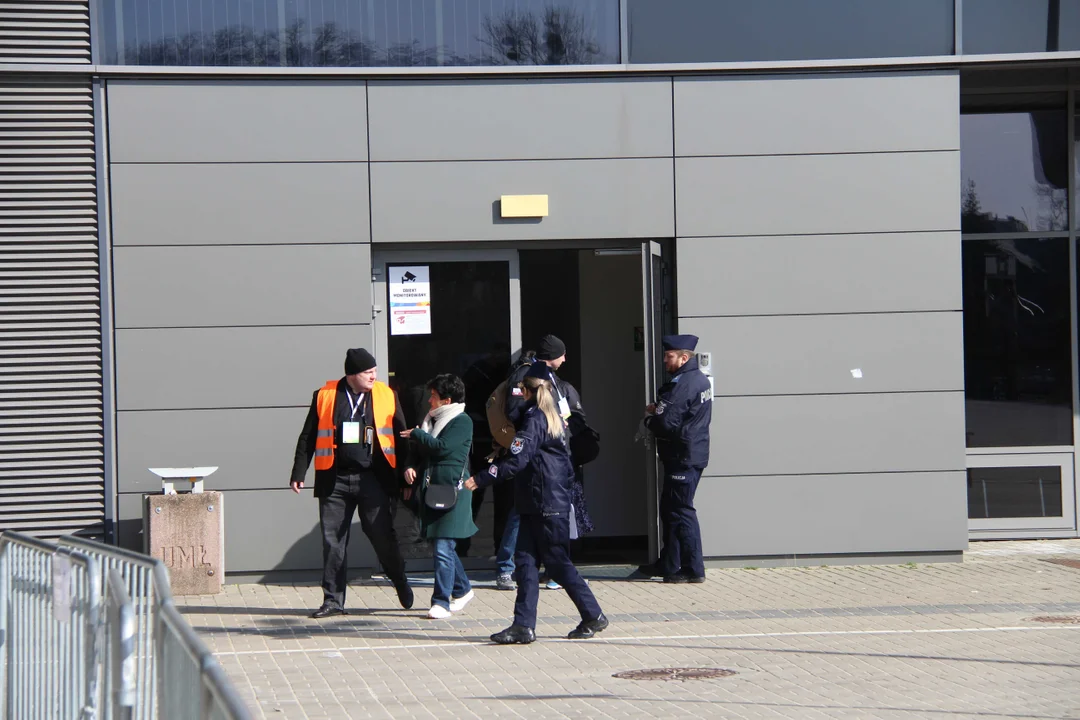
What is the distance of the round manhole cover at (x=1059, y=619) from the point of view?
8391mm

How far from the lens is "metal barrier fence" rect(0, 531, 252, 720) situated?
10.6 ft

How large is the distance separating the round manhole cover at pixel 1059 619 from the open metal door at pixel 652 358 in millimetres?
3097

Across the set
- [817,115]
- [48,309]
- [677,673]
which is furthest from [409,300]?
[677,673]

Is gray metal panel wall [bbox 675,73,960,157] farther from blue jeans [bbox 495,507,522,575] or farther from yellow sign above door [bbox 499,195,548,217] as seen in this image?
blue jeans [bbox 495,507,522,575]

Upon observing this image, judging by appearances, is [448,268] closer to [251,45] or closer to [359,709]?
[251,45]

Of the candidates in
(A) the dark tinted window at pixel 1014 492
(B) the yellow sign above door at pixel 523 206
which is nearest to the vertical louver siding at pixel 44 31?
(B) the yellow sign above door at pixel 523 206

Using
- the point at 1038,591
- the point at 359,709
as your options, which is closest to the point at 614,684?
the point at 359,709

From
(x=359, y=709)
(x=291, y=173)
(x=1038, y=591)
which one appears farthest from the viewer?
(x=291, y=173)

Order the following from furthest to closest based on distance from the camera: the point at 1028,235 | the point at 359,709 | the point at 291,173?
1. the point at 1028,235
2. the point at 291,173
3. the point at 359,709

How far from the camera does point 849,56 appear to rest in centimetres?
1102

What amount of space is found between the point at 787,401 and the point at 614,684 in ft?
15.1

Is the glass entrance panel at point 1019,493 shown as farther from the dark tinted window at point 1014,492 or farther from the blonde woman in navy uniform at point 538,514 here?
the blonde woman in navy uniform at point 538,514

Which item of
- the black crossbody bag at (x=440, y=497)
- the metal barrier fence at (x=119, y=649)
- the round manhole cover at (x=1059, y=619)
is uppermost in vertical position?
the metal barrier fence at (x=119, y=649)

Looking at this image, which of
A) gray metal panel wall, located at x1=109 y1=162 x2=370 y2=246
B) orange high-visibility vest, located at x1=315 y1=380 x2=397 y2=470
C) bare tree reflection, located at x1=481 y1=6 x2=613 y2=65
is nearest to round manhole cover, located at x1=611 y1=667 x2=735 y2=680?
orange high-visibility vest, located at x1=315 y1=380 x2=397 y2=470
